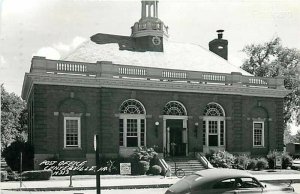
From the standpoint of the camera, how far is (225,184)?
10766mm

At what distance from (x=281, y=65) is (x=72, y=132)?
98.7 ft

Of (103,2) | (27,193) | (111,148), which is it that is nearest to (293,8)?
(103,2)

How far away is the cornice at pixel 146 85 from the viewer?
82.8ft

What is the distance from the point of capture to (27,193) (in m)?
15.9

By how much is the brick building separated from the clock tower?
8 centimetres

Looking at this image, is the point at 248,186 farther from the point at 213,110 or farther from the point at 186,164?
the point at 213,110

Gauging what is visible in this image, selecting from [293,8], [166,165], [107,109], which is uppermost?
[293,8]

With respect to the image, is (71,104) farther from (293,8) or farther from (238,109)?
(293,8)


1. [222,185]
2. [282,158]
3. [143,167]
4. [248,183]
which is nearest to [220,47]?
[282,158]

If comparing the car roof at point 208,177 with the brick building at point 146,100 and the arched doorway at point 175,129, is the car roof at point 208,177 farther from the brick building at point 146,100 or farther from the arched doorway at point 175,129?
the arched doorway at point 175,129

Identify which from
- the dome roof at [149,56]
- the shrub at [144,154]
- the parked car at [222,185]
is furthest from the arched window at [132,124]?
the parked car at [222,185]

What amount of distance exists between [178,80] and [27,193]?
1550cm

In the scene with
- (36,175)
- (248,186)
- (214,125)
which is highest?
(214,125)

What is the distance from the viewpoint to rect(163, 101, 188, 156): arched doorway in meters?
28.7
